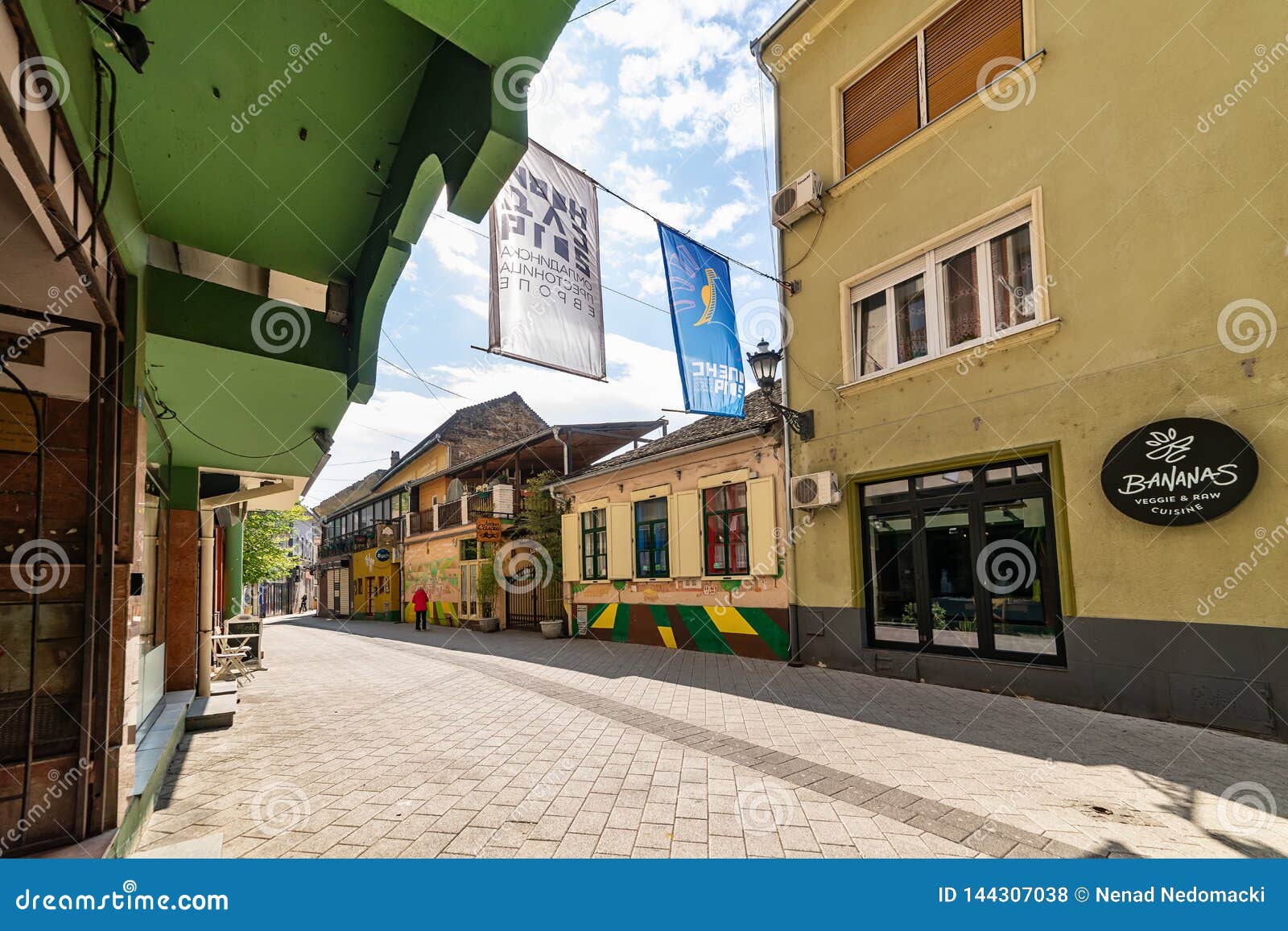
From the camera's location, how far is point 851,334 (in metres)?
9.24

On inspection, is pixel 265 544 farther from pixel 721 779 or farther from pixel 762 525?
pixel 721 779

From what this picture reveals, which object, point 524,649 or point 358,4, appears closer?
point 358,4

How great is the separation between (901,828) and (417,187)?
4.42 meters

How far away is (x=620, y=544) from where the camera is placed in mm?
14180

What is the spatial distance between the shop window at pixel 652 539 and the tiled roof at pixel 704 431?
3.49ft

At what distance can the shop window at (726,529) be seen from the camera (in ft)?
37.3

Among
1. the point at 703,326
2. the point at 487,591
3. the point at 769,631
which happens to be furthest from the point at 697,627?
the point at 487,591

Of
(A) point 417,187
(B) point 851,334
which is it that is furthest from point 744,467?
(A) point 417,187

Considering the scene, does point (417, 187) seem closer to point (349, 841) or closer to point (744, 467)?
point (349, 841)

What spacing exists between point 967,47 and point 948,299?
3.23 metres

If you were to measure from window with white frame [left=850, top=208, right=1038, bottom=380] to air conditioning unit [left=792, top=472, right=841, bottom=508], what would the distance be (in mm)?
1542

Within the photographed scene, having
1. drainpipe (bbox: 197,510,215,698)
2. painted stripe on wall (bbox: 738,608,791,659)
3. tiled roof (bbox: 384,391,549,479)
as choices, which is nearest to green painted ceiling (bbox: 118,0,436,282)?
drainpipe (bbox: 197,510,215,698)

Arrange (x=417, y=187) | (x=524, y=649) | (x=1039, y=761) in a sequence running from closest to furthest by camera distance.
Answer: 1. (x=417, y=187)
2. (x=1039, y=761)
3. (x=524, y=649)

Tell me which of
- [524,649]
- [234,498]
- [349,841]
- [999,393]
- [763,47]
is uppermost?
[763,47]
